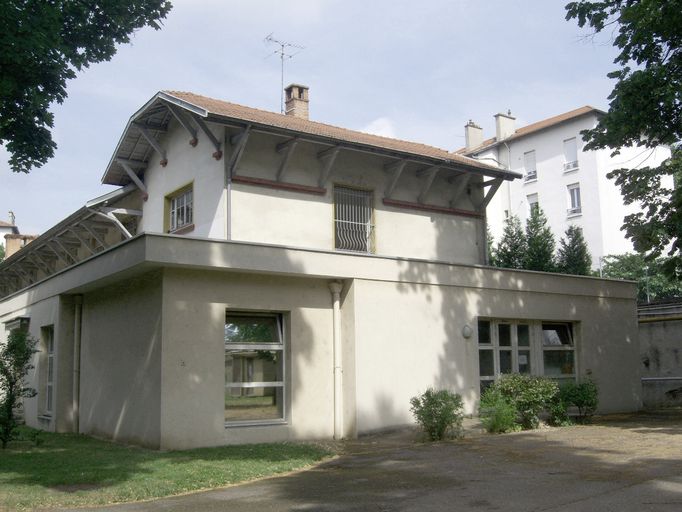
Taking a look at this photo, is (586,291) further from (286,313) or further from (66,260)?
(66,260)

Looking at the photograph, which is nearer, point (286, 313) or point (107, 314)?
point (286, 313)

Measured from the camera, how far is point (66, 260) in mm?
25859

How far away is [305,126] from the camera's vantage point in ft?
57.6

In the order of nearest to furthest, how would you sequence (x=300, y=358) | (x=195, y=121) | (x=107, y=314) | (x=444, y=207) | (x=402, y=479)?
(x=402, y=479) → (x=300, y=358) → (x=107, y=314) → (x=195, y=121) → (x=444, y=207)

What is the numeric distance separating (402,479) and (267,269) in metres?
5.07

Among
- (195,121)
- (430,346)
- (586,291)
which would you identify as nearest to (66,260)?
(195,121)

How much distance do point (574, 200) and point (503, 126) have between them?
841 centimetres

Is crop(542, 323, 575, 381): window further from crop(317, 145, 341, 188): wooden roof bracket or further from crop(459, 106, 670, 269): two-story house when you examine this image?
crop(459, 106, 670, 269): two-story house

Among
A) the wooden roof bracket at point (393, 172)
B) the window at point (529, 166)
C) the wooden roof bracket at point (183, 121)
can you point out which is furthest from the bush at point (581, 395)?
the window at point (529, 166)

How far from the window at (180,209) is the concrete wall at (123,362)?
3127mm

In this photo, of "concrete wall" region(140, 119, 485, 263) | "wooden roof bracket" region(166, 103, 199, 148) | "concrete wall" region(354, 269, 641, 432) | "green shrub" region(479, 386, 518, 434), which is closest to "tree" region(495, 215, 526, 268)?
"concrete wall" region(140, 119, 485, 263)

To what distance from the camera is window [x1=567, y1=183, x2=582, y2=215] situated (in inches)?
1813

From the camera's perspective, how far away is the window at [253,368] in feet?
41.5

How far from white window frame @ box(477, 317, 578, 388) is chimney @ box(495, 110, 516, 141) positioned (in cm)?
3613
